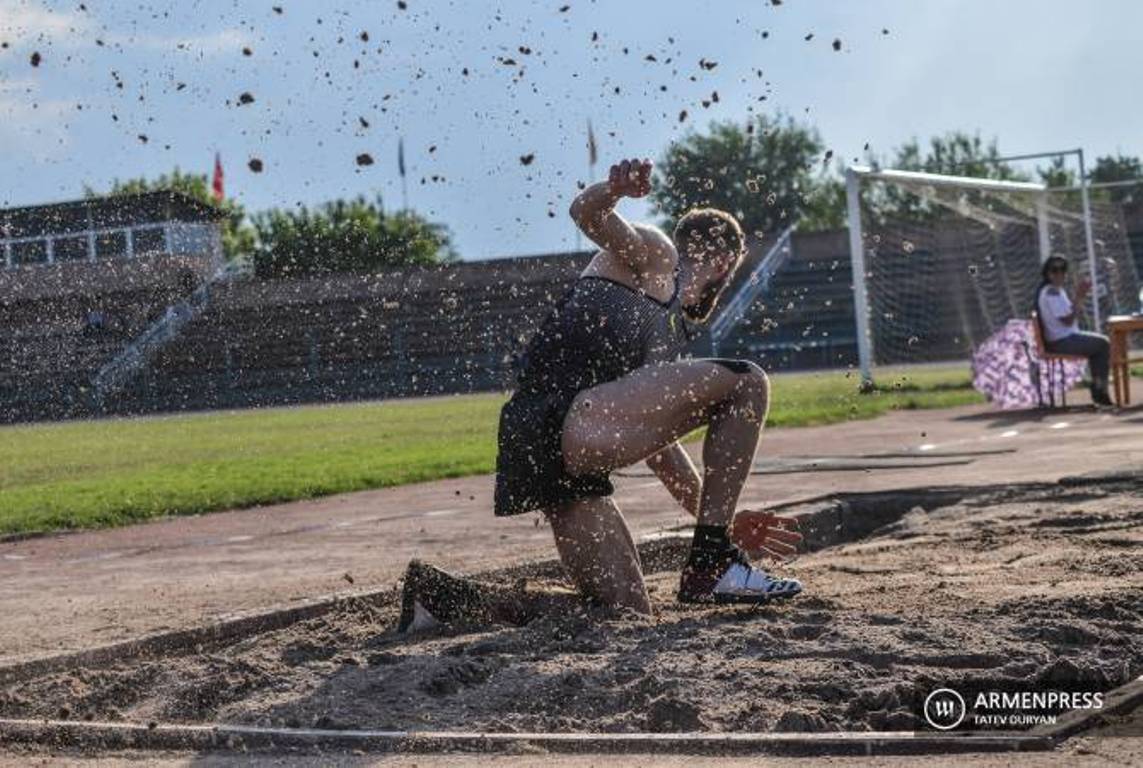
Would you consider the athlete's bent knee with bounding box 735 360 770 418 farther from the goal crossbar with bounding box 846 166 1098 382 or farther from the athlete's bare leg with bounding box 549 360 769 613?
the goal crossbar with bounding box 846 166 1098 382

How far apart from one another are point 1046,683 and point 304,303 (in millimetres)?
39537

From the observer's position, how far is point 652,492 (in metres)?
13.0

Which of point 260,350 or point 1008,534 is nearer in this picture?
point 1008,534

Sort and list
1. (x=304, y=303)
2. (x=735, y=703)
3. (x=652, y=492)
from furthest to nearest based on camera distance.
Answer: (x=304, y=303), (x=652, y=492), (x=735, y=703)

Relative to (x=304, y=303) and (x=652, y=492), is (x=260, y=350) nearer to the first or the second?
(x=304, y=303)

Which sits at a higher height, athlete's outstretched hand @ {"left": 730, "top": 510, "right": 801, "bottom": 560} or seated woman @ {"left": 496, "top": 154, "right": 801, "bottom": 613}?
seated woman @ {"left": 496, "top": 154, "right": 801, "bottom": 613}

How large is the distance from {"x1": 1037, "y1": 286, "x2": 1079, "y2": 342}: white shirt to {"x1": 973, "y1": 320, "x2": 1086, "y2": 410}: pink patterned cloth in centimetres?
50

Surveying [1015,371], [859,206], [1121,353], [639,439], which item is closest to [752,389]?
[639,439]

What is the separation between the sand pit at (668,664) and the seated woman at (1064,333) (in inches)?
538

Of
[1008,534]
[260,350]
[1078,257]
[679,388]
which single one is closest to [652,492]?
[1008,534]

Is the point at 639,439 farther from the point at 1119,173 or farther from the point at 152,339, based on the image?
the point at 1119,173

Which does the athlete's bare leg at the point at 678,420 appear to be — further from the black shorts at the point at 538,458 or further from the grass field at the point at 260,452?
the grass field at the point at 260,452

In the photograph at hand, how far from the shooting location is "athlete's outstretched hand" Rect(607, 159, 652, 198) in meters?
6.14

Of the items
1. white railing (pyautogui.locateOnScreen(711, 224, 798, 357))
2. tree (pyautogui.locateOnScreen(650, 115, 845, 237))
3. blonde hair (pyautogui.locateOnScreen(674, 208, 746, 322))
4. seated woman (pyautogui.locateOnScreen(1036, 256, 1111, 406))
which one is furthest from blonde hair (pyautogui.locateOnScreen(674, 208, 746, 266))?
tree (pyautogui.locateOnScreen(650, 115, 845, 237))
